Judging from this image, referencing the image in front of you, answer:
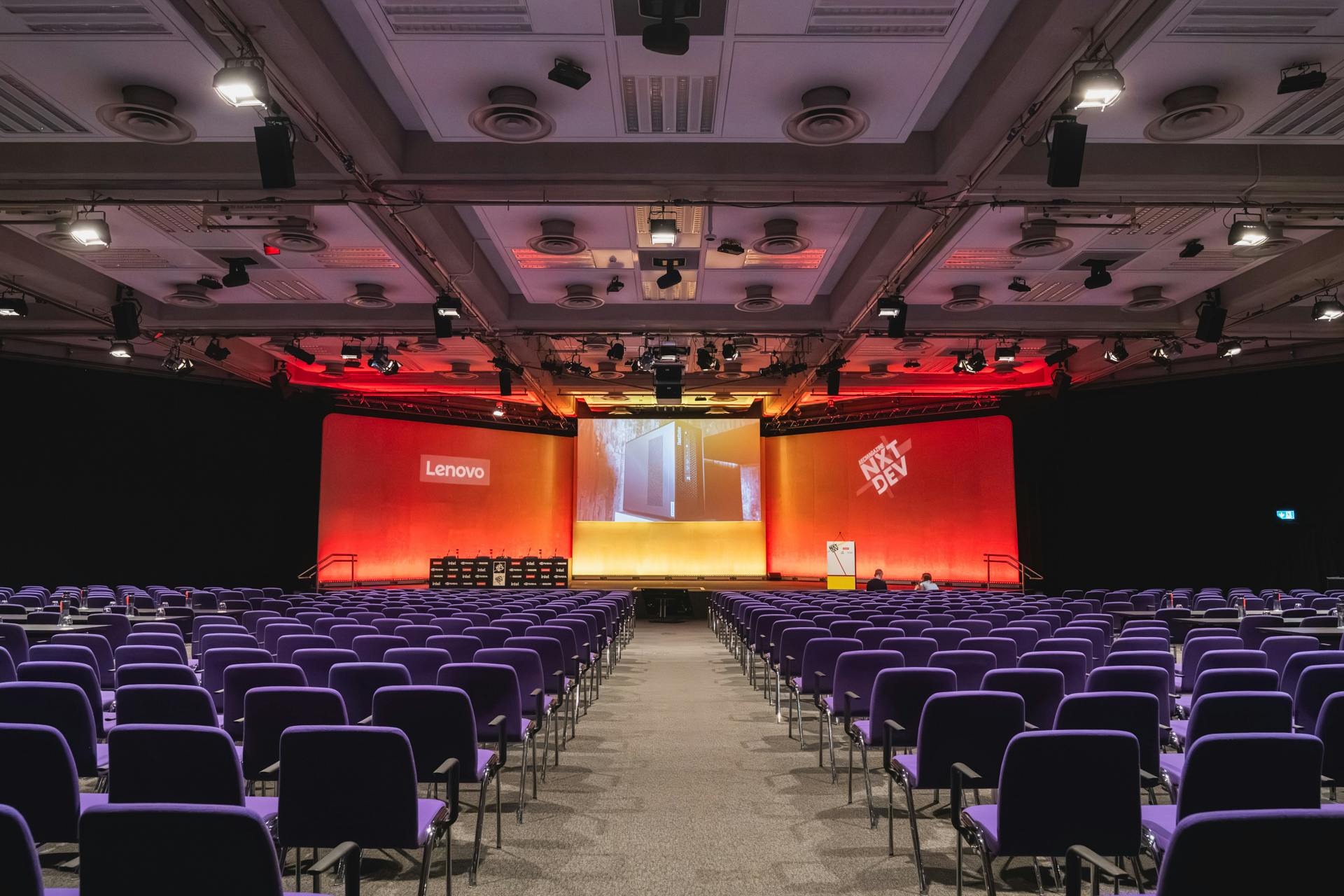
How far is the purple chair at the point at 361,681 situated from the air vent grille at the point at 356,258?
307 inches

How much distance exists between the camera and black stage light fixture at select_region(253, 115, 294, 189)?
6.68 metres

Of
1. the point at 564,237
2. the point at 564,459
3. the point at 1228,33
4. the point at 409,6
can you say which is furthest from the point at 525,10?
the point at 564,459

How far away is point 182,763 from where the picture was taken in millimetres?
3029

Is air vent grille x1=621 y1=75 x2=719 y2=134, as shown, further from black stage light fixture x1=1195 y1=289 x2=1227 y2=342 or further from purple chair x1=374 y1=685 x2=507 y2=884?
black stage light fixture x1=1195 y1=289 x2=1227 y2=342

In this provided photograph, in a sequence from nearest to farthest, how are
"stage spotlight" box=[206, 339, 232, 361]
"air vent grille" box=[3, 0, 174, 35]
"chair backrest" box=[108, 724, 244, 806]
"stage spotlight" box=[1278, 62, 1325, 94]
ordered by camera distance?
1. "chair backrest" box=[108, 724, 244, 806]
2. "air vent grille" box=[3, 0, 174, 35]
3. "stage spotlight" box=[1278, 62, 1325, 94]
4. "stage spotlight" box=[206, 339, 232, 361]

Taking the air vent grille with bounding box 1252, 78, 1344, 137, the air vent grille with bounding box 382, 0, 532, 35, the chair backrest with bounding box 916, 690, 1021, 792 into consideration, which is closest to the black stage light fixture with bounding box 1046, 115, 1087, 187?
the air vent grille with bounding box 1252, 78, 1344, 137

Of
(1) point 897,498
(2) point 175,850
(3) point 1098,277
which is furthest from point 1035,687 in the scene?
(1) point 897,498

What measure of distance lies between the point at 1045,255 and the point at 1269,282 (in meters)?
3.76

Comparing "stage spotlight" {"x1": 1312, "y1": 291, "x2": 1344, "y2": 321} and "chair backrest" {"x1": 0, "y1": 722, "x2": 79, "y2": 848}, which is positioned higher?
"stage spotlight" {"x1": 1312, "y1": 291, "x2": 1344, "y2": 321}

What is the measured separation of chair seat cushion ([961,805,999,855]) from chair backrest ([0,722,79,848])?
333 centimetres

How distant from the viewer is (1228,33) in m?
6.46

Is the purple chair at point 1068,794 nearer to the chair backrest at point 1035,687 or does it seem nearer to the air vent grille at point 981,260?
the chair backrest at point 1035,687

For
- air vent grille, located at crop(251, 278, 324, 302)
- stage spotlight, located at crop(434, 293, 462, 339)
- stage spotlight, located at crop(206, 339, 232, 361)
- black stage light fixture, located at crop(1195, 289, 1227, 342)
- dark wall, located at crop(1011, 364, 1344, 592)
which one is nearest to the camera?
stage spotlight, located at crop(434, 293, 462, 339)

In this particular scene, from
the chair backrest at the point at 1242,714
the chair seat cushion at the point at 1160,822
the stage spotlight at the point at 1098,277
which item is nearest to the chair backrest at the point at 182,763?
the chair seat cushion at the point at 1160,822
